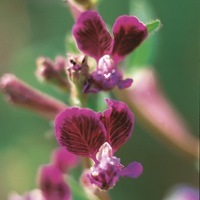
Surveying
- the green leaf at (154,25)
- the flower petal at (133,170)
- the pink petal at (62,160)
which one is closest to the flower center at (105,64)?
the green leaf at (154,25)

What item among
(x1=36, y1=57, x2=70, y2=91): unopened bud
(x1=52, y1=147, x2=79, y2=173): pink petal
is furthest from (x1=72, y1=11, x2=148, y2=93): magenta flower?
(x1=52, y1=147, x2=79, y2=173): pink petal

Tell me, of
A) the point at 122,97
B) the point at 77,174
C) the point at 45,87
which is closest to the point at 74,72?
the point at 122,97

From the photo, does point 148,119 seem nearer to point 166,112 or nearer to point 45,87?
point 166,112

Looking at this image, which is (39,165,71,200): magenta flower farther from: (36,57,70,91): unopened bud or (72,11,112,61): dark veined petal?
(72,11,112,61): dark veined petal

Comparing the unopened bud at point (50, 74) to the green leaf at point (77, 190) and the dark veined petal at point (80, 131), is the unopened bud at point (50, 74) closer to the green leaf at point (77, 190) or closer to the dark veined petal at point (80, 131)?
the green leaf at point (77, 190)

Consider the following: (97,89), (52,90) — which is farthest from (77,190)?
(52,90)

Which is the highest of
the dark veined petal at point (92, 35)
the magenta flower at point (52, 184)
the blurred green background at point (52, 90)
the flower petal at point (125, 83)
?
the blurred green background at point (52, 90)

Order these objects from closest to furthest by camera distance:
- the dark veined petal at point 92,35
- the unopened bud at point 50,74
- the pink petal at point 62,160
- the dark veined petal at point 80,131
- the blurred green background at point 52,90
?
the dark veined petal at point 80,131
the dark veined petal at point 92,35
the unopened bud at point 50,74
the pink petal at point 62,160
the blurred green background at point 52,90

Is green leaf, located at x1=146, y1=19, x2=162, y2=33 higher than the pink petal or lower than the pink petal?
higher
